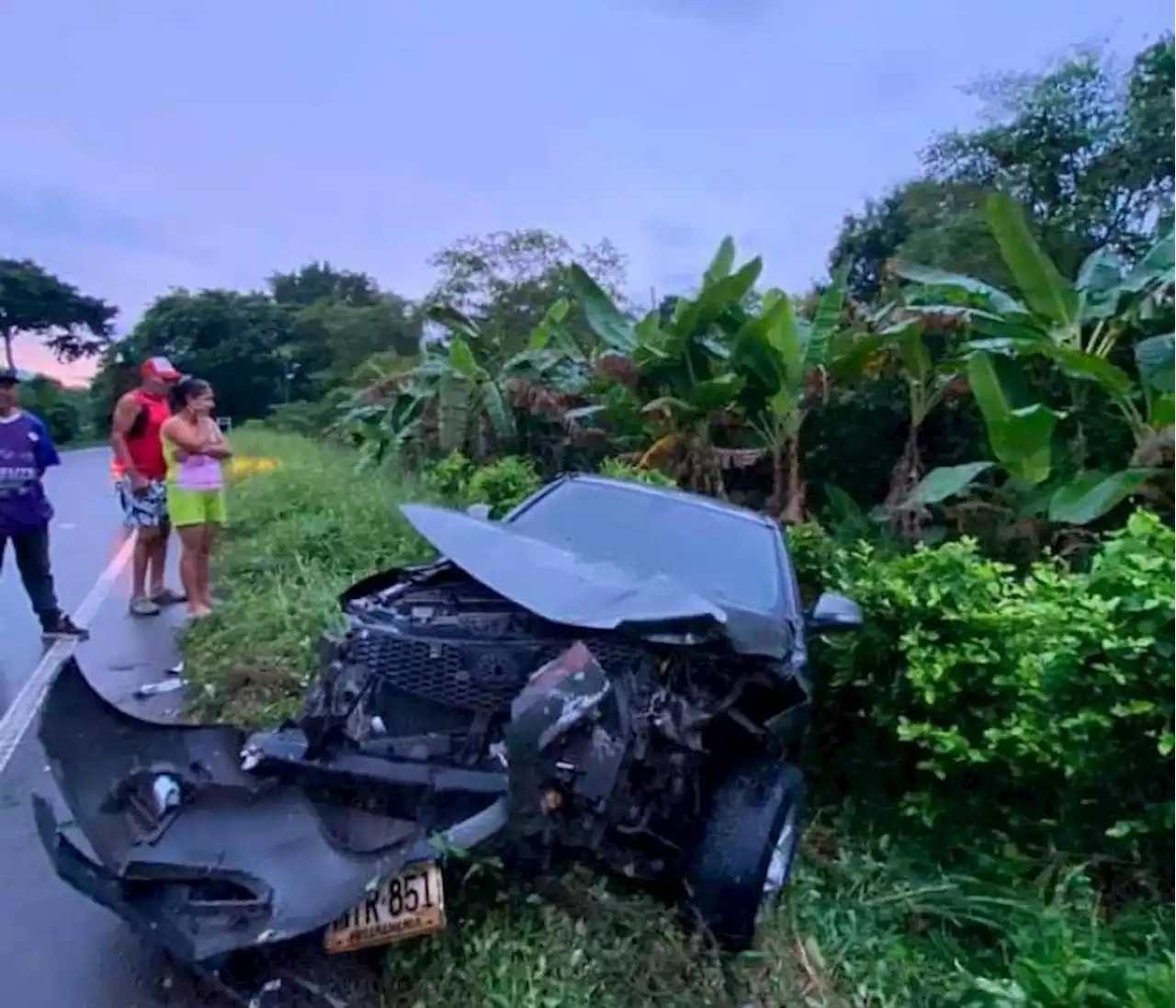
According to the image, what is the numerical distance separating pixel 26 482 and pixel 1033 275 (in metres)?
6.65

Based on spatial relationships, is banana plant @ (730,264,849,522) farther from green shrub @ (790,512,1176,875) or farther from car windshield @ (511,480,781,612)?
green shrub @ (790,512,1176,875)

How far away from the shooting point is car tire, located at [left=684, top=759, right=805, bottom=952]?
11.4 ft

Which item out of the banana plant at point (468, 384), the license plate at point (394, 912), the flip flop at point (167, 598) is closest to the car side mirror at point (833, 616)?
the license plate at point (394, 912)

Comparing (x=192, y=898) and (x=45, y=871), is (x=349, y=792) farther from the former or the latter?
(x=45, y=871)

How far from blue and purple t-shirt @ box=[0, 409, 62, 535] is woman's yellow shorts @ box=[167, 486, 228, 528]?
0.73m

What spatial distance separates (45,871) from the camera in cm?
397

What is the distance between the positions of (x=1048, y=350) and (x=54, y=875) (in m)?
6.07

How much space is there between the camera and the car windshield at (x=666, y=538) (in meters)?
4.27

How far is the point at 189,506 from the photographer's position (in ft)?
23.0

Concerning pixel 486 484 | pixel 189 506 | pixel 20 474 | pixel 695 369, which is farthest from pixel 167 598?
pixel 695 369

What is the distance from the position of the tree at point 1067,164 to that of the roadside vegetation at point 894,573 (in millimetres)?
2869

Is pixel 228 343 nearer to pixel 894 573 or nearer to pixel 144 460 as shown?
pixel 144 460

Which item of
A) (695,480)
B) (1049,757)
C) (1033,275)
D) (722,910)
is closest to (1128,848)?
(1049,757)

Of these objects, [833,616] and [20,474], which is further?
[20,474]
